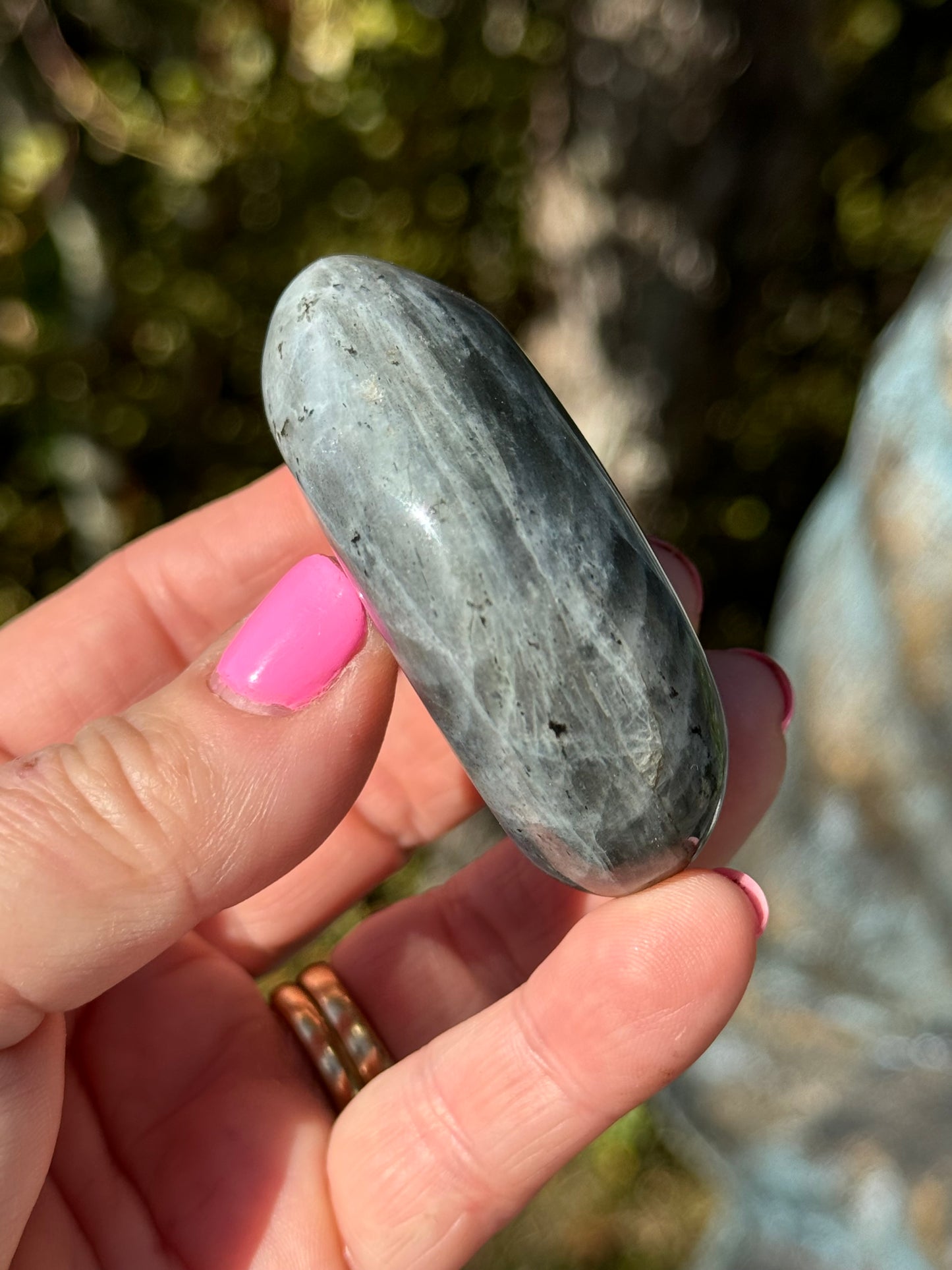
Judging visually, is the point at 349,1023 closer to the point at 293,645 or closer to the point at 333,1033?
the point at 333,1033

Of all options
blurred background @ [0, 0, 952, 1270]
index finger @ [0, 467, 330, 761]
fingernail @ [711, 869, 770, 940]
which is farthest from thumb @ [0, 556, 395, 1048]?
blurred background @ [0, 0, 952, 1270]

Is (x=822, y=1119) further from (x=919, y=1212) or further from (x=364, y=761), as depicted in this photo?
(x=364, y=761)

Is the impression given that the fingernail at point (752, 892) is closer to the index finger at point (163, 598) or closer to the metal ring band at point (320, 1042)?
the metal ring band at point (320, 1042)

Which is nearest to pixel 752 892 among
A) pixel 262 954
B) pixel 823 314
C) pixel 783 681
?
pixel 783 681

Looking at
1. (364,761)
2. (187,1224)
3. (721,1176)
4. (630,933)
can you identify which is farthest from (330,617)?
(721,1176)

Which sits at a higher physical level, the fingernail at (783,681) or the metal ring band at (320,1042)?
the fingernail at (783,681)

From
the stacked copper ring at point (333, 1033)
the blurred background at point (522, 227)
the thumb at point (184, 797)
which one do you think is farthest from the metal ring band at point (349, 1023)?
the blurred background at point (522, 227)
